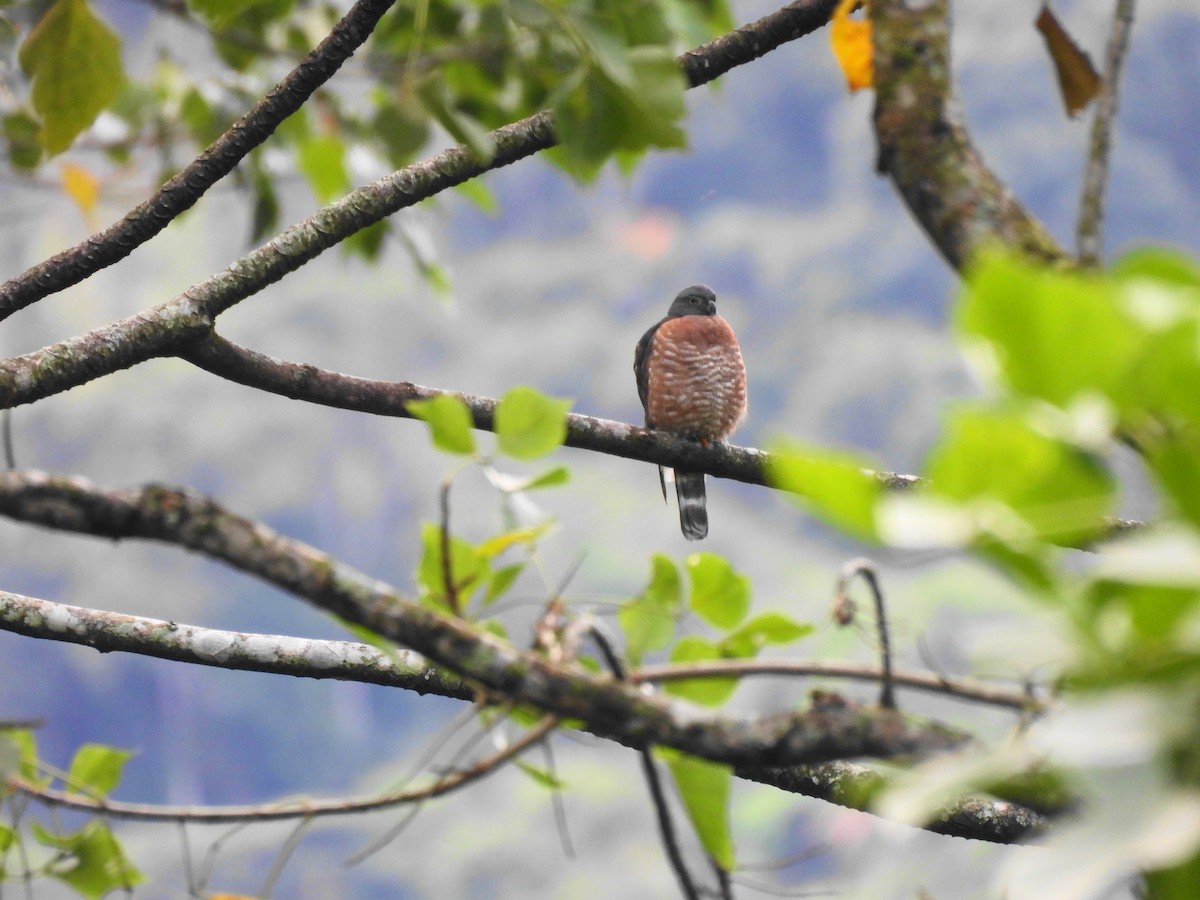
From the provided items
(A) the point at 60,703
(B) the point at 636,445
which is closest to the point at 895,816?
(B) the point at 636,445

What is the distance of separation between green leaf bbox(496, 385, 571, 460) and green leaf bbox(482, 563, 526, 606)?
90mm

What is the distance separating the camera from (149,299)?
12562 millimetres

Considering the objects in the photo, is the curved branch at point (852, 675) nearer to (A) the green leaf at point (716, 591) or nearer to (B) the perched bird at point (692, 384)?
(A) the green leaf at point (716, 591)

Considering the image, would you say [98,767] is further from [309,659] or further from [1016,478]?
[1016,478]

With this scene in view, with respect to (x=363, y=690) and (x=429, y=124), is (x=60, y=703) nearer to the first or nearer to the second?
(x=363, y=690)

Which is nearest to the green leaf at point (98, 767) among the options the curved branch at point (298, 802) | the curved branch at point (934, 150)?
the curved branch at point (298, 802)

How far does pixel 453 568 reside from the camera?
838 millimetres

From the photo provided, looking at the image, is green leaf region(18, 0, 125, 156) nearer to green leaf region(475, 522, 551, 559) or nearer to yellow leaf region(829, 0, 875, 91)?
yellow leaf region(829, 0, 875, 91)

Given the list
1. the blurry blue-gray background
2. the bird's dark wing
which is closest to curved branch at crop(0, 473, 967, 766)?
the bird's dark wing

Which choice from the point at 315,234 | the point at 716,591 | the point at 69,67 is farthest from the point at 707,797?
the point at 69,67

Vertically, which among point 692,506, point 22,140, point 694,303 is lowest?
point 692,506

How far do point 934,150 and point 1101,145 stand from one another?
236 mm

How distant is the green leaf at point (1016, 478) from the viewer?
1.57 ft

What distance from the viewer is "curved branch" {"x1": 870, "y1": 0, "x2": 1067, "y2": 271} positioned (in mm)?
1452
